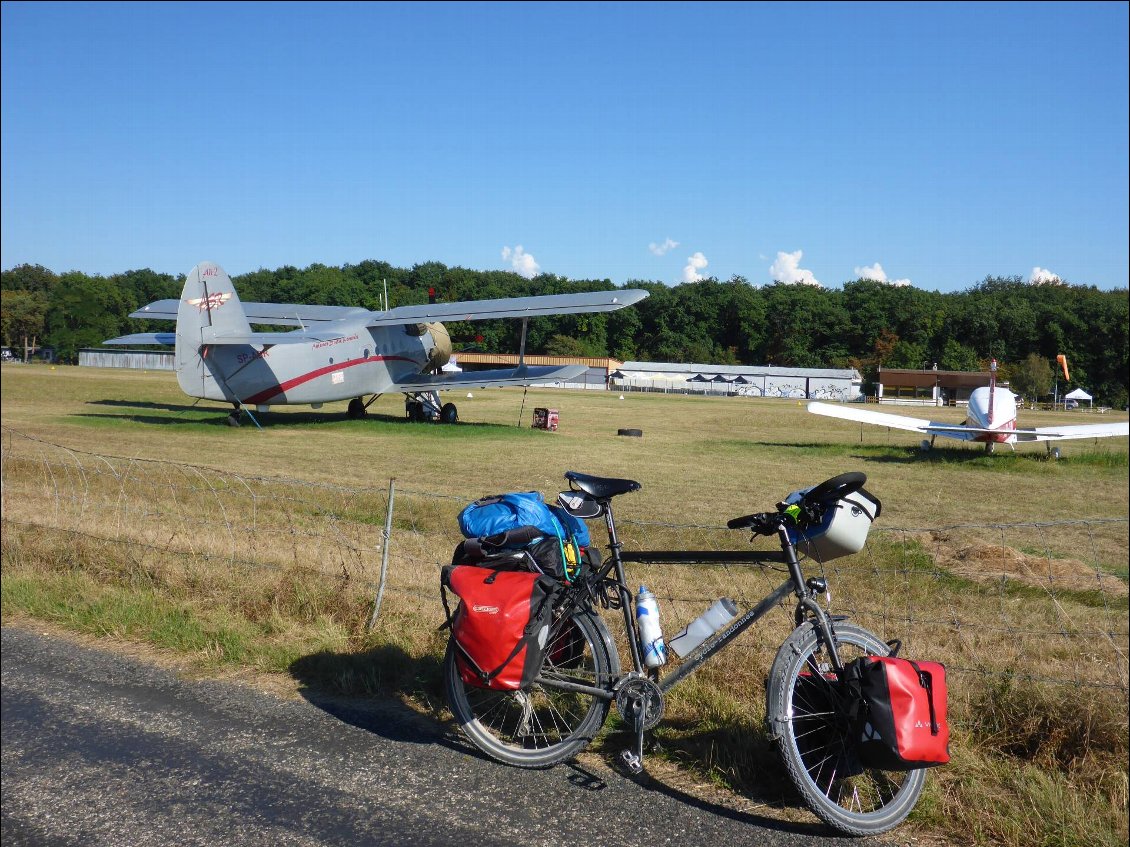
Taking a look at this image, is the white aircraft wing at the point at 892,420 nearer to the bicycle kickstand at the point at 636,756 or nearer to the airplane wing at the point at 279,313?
the bicycle kickstand at the point at 636,756

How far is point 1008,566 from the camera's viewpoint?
5.86 m

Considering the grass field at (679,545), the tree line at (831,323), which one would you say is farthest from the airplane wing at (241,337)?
the tree line at (831,323)

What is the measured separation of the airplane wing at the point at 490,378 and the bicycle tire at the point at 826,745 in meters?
2.40

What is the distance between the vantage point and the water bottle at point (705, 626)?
3.86 metres

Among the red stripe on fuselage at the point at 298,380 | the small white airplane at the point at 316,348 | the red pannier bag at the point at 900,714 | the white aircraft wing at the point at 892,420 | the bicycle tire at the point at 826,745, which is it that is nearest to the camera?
the red pannier bag at the point at 900,714

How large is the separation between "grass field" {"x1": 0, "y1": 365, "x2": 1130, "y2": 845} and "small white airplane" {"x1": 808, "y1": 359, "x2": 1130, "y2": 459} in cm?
12

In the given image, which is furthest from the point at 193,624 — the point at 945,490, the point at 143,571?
the point at 945,490

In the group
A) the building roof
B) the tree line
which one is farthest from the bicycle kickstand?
the building roof

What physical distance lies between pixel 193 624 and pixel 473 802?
3066mm

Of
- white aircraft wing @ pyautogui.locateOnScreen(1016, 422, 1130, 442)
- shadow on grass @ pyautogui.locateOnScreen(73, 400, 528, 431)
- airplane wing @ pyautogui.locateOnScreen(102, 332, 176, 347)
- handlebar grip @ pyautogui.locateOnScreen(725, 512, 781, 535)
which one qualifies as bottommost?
handlebar grip @ pyautogui.locateOnScreen(725, 512, 781, 535)

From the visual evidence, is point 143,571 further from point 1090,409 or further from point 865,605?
point 1090,409

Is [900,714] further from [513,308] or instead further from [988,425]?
[513,308]

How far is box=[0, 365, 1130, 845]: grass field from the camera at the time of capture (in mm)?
4035

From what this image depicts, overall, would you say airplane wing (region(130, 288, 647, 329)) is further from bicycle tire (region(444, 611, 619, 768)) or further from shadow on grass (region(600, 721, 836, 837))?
shadow on grass (region(600, 721, 836, 837))
